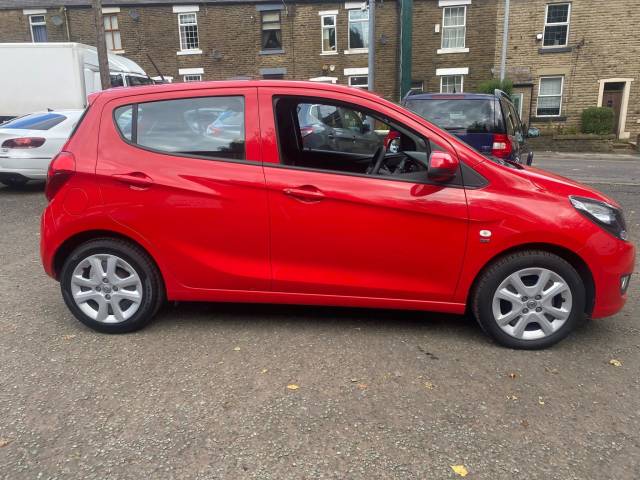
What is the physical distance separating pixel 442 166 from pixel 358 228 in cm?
67

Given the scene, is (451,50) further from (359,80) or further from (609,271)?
(609,271)

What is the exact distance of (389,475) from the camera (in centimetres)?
241

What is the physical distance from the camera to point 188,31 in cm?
2548

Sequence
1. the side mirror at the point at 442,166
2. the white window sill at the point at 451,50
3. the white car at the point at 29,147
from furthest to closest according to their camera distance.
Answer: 1. the white window sill at the point at 451,50
2. the white car at the point at 29,147
3. the side mirror at the point at 442,166

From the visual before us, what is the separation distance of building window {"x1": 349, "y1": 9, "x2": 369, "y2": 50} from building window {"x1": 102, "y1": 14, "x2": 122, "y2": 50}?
11057 millimetres

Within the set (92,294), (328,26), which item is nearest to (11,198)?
(92,294)

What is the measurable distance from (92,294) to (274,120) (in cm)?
180

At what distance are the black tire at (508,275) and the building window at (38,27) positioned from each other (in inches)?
1109

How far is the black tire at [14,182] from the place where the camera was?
9.94 m

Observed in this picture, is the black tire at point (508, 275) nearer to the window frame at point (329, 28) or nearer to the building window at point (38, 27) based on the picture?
the window frame at point (329, 28)

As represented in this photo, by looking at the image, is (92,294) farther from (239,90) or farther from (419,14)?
(419,14)

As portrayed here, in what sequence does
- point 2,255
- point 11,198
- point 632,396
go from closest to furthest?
point 632,396 < point 2,255 < point 11,198

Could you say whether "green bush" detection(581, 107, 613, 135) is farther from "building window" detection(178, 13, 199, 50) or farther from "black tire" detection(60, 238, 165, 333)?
"black tire" detection(60, 238, 165, 333)

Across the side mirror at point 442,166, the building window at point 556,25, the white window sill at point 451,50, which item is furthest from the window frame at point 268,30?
the side mirror at point 442,166
